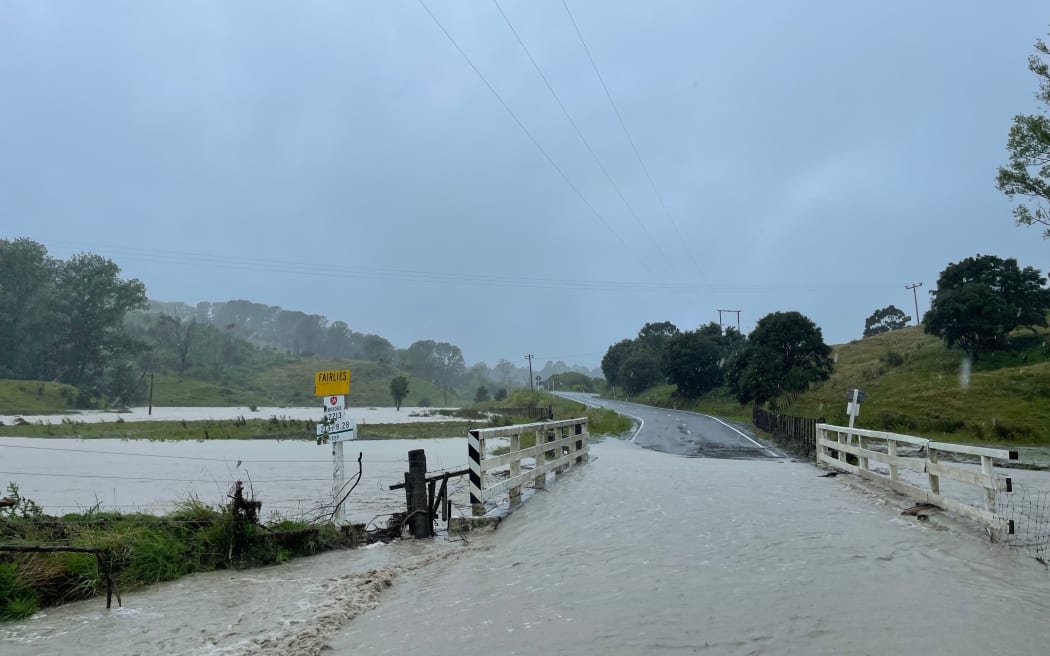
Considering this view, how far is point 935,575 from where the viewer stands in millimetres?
6445

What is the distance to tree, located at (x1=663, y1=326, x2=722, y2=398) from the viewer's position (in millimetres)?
75375

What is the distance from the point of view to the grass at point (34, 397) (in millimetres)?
65369

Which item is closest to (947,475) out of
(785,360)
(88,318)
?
(785,360)

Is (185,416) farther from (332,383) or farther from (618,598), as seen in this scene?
(618,598)

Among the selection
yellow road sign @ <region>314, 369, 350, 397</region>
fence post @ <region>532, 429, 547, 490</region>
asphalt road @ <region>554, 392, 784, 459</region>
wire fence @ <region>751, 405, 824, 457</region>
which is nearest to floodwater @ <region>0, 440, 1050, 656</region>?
yellow road sign @ <region>314, 369, 350, 397</region>

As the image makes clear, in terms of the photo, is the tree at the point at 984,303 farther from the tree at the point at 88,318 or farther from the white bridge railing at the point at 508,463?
the tree at the point at 88,318

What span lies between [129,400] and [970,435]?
288 feet

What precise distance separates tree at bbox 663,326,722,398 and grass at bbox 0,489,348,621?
69.0 m

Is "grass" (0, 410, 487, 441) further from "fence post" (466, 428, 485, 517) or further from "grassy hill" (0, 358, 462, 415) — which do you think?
"fence post" (466, 428, 485, 517)

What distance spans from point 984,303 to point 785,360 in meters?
12.9

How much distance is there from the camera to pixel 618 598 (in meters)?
5.91

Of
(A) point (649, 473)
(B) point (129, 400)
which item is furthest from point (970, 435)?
(B) point (129, 400)

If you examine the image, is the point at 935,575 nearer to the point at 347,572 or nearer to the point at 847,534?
the point at 847,534

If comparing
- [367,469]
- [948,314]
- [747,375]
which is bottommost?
[367,469]
